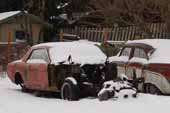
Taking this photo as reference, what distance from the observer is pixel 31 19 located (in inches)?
1282

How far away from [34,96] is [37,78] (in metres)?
0.56

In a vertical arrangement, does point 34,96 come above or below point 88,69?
below

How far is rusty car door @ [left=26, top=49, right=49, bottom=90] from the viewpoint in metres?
15.0

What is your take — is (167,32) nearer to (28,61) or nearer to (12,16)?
(28,61)

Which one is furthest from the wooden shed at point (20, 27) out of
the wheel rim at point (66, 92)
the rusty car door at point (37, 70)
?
the wheel rim at point (66, 92)

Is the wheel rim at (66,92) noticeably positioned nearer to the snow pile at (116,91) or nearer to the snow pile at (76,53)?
the snow pile at (76,53)

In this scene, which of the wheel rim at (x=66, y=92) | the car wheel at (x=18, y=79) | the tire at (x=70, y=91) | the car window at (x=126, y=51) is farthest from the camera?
the car wheel at (x=18, y=79)

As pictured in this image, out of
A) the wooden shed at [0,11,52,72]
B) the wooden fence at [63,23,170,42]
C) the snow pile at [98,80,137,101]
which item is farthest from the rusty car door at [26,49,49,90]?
the wooden shed at [0,11,52,72]

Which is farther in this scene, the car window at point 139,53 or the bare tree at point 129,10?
the bare tree at point 129,10

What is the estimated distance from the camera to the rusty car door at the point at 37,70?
14953 mm

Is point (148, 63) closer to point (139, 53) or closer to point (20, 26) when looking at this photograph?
point (139, 53)

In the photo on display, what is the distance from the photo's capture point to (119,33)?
27000 mm

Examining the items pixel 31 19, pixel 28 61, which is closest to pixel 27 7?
pixel 31 19

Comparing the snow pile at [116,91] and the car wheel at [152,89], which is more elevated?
the snow pile at [116,91]
